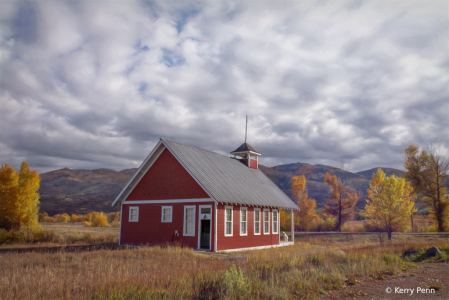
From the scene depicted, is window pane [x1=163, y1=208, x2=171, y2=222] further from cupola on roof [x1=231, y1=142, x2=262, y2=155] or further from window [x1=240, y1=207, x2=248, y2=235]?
cupola on roof [x1=231, y1=142, x2=262, y2=155]

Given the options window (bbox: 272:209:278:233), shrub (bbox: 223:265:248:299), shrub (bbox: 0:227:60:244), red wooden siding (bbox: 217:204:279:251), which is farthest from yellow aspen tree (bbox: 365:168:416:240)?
shrub (bbox: 0:227:60:244)

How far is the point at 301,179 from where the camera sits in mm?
59750

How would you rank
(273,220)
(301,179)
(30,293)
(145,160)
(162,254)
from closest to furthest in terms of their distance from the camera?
(30,293) → (162,254) → (145,160) → (273,220) → (301,179)

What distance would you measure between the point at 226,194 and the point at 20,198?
23.9 meters

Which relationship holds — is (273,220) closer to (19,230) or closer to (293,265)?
(293,265)

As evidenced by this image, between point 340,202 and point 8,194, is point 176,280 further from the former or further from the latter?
point 340,202

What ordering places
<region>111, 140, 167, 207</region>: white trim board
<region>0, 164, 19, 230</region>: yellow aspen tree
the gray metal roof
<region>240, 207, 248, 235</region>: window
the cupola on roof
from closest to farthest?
the gray metal roof, <region>240, 207, 248, 235</region>: window, <region>111, 140, 167, 207</region>: white trim board, <region>0, 164, 19, 230</region>: yellow aspen tree, the cupola on roof

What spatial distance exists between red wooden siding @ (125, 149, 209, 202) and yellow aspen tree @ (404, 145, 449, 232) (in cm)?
3853

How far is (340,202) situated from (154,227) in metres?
40.8

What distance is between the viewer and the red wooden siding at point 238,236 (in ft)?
73.9

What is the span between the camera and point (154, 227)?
24.7 meters

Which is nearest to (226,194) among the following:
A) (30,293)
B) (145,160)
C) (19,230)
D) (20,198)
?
(145,160)

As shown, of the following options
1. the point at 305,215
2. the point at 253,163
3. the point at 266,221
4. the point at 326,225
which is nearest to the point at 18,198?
the point at 253,163

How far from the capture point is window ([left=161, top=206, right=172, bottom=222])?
24.1 m
